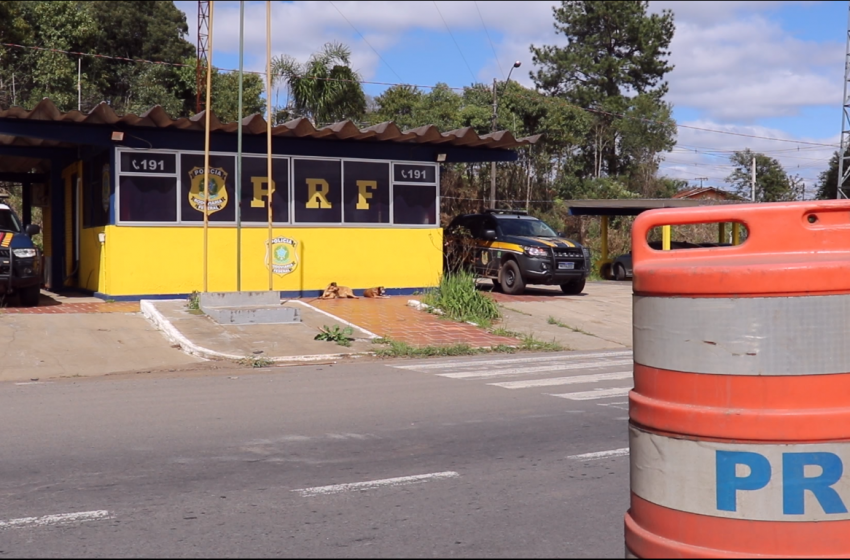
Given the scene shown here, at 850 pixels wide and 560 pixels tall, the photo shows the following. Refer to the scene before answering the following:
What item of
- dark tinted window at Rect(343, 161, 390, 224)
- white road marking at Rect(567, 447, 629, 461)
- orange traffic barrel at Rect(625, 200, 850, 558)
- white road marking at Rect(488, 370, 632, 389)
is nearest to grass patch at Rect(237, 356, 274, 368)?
white road marking at Rect(488, 370, 632, 389)

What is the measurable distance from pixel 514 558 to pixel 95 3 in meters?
46.4

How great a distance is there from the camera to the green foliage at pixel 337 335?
14.0 meters

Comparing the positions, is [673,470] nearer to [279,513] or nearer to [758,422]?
[758,422]

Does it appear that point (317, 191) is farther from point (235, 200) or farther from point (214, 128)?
point (214, 128)

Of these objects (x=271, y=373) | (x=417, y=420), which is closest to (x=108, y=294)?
(x=271, y=373)

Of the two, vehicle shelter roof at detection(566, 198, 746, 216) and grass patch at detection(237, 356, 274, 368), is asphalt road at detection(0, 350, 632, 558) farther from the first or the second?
vehicle shelter roof at detection(566, 198, 746, 216)

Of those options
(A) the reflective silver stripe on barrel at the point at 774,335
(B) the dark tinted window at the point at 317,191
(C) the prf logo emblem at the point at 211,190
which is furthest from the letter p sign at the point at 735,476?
(B) the dark tinted window at the point at 317,191

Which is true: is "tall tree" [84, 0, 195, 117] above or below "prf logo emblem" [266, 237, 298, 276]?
above

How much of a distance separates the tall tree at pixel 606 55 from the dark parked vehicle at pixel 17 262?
4027 cm

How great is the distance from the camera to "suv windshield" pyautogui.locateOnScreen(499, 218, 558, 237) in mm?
21297

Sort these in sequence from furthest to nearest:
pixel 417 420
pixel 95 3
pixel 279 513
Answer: pixel 95 3 → pixel 417 420 → pixel 279 513

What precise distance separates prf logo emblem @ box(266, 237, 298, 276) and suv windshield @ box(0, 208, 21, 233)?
15.0 ft

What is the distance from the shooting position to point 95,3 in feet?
148

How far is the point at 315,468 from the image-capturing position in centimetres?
634
